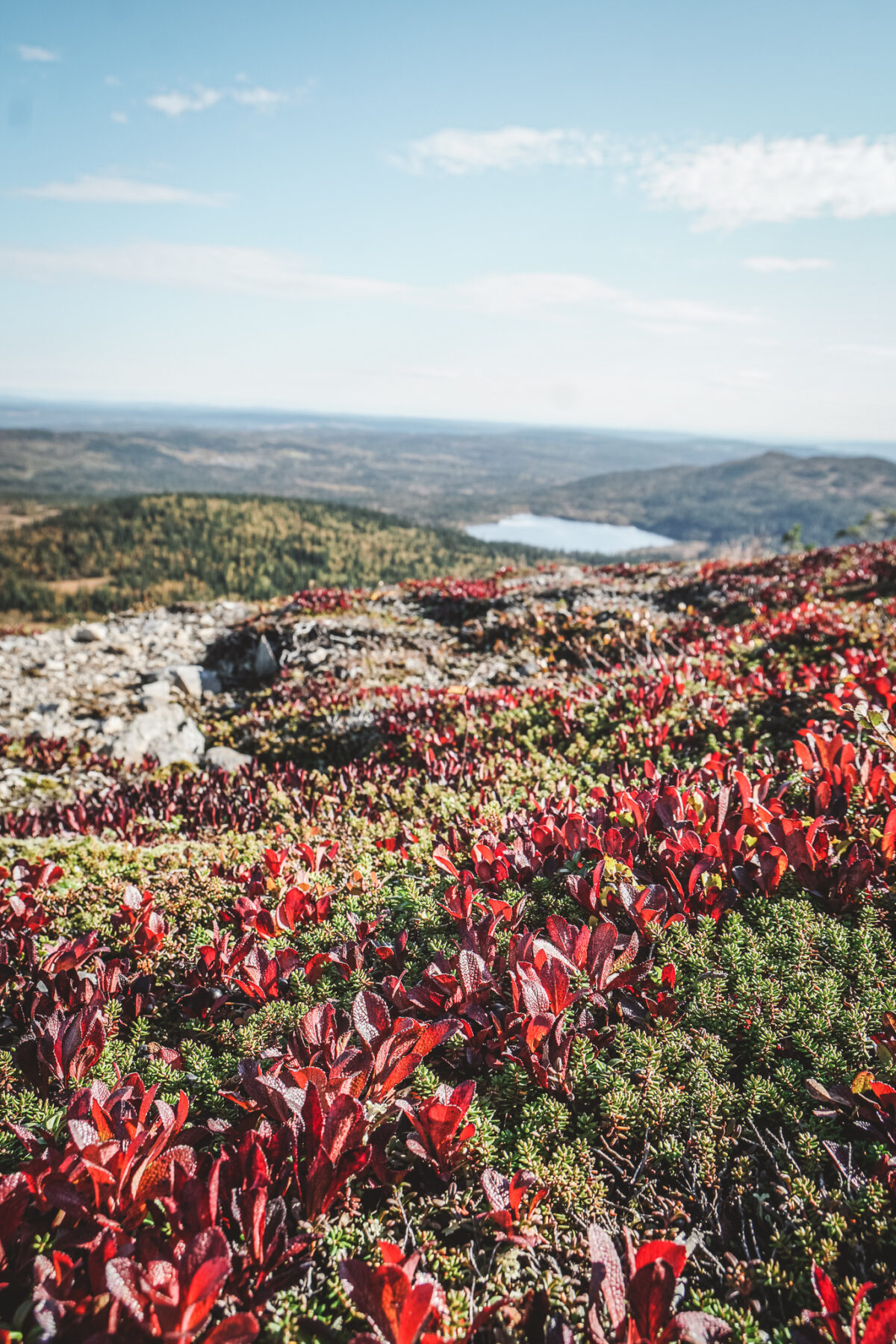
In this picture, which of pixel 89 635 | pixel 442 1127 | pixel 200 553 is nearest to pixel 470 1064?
pixel 442 1127

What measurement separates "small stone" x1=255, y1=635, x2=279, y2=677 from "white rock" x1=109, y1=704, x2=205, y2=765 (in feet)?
10.4

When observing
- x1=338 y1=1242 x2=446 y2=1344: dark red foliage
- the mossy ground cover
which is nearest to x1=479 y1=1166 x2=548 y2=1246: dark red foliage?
the mossy ground cover

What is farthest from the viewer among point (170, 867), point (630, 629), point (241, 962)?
point (630, 629)

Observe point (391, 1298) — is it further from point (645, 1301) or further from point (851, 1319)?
point (851, 1319)

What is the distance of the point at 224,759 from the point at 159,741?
115 centimetres

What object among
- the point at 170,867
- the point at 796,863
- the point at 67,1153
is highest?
the point at 796,863

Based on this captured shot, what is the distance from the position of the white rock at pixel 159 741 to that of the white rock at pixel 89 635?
636 cm

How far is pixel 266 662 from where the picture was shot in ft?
41.0

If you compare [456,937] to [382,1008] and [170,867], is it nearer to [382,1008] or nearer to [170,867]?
[382,1008]

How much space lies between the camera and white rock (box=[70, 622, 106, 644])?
14.5m

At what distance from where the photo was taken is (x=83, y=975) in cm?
321

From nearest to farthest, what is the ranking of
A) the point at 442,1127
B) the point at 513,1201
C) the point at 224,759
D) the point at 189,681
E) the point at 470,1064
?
1. the point at 513,1201
2. the point at 442,1127
3. the point at 470,1064
4. the point at 224,759
5. the point at 189,681

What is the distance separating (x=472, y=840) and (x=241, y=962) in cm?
168

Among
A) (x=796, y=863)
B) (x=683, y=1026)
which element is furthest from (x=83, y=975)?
(x=796, y=863)
